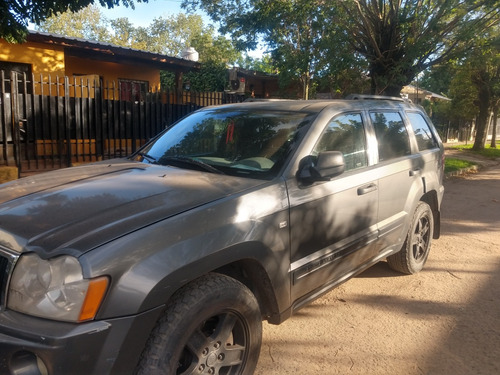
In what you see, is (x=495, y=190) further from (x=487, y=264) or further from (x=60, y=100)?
(x=60, y=100)

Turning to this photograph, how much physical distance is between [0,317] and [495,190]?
36.6 ft

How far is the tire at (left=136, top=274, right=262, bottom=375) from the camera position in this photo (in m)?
2.10

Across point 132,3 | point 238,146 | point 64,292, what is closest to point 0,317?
point 64,292

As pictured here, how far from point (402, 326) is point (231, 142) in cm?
211

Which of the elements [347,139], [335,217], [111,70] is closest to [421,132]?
[347,139]

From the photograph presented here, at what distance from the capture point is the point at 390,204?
4027mm

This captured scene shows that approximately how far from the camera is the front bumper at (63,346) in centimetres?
181

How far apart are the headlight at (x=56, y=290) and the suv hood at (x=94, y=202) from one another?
7 centimetres

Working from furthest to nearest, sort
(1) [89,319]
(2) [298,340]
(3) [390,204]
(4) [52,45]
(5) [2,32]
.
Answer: (4) [52,45], (5) [2,32], (3) [390,204], (2) [298,340], (1) [89,319]

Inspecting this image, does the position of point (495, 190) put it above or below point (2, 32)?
below

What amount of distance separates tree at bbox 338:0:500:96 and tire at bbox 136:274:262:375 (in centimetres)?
899

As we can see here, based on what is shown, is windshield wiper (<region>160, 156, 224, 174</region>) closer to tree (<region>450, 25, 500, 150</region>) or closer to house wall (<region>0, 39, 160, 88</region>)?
house wall (<region>0, 39, 160, 88</region>)

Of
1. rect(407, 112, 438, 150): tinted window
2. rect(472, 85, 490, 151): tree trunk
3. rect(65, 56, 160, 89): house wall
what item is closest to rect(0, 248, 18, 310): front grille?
rect(407, 112, 438, 150): tinted window

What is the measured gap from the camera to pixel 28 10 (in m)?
6.11
